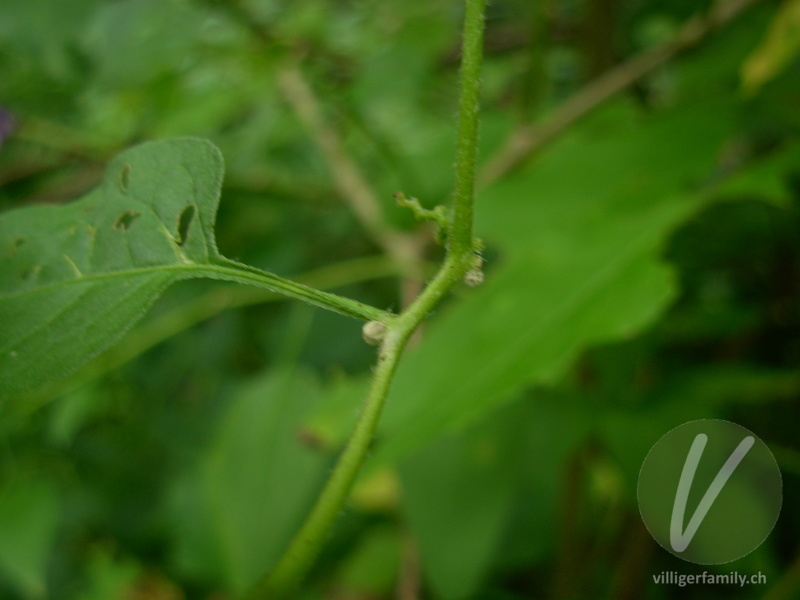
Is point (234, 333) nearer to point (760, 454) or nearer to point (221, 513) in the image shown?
point (221, 513)

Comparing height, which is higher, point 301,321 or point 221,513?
point 301,321

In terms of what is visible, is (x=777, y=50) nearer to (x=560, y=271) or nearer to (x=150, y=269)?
(x=560, y=271)

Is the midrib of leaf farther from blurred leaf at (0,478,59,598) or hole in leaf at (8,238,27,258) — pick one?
blurred leaf at (0,478,59,598)

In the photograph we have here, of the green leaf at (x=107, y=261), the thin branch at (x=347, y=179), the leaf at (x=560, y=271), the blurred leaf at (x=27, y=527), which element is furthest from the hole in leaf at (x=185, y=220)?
the blurred leaf at (x=27, y=527)

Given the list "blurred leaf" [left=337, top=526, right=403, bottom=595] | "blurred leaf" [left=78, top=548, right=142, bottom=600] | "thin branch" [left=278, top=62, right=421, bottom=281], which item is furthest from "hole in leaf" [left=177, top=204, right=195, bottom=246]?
"blurred leaf" [left=78, top=548, right=142, bottom=600]

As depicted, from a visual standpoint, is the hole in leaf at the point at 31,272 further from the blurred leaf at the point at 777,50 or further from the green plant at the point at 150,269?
the blurred leaf at the point at 777,50

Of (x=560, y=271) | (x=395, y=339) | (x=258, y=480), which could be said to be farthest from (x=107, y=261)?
(x=258, y=480)

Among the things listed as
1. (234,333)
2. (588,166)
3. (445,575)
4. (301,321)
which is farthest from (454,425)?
(234,333)
